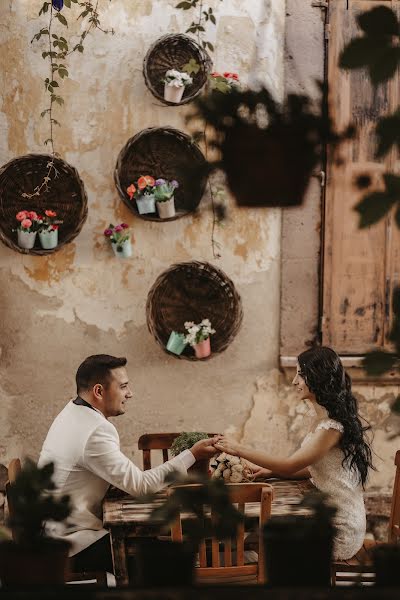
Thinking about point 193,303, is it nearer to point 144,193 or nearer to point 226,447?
point 144,193

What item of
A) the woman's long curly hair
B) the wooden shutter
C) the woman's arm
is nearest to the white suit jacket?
the woman's arm

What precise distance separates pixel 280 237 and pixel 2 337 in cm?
186

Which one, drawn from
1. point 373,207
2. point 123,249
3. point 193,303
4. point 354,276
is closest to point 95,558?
point 193,303

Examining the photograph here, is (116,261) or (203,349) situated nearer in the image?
(203,349)

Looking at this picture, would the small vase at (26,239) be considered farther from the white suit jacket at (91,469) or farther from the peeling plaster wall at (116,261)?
the white suit jacket at (91,469)

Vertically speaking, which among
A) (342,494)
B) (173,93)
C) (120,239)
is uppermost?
(173,93)

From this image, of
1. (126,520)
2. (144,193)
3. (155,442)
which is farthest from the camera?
(144,193)

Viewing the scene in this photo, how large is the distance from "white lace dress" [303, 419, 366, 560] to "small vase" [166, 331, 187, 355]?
130cm

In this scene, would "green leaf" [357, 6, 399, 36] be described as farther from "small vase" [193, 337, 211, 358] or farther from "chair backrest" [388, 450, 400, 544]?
"small vase" [193, 337, 211, 358]

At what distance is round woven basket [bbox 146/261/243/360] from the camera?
482 cm

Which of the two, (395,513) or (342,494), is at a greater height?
(342,494)

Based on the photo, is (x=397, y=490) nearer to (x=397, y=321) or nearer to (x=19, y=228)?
(x=19, y=228)

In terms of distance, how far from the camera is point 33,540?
47.6 inches

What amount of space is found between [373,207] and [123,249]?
385 centimetres
